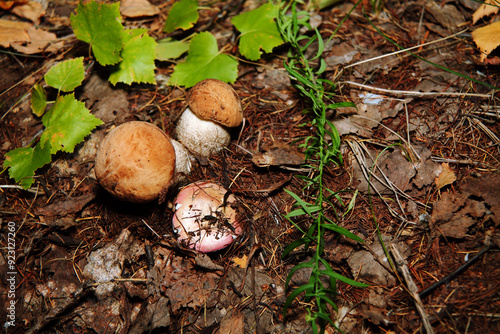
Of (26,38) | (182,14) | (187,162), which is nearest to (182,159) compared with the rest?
(187,162)

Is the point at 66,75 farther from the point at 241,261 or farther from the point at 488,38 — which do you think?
the point at 488,38

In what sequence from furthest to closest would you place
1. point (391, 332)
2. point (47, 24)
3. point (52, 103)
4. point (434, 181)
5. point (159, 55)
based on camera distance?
point (47, 24) < point (159, 55) < point (52, 103) < point (434, 181) < point (391, 332)

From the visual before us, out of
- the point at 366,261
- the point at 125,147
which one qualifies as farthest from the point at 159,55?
the point at 366,261

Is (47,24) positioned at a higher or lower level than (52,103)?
higher

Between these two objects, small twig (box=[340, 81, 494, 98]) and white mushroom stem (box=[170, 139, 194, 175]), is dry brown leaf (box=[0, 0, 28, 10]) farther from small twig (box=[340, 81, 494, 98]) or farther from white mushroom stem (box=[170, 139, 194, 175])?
small twig (box=[340, 81, 494, 98])

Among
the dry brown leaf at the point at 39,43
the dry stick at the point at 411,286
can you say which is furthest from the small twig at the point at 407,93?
the dry brown leaf at the point at 39,43

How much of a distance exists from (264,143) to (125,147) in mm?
1261

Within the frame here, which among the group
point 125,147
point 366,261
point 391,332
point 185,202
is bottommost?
point 391,332

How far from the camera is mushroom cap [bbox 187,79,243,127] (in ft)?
8.00

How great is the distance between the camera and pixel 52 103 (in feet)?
9.66

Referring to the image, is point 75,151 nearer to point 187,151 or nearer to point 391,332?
point 187,151

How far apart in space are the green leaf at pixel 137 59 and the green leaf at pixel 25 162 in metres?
0.95

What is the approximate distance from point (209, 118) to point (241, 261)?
48.1 inches

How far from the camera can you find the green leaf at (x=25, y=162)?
2.48 meters
